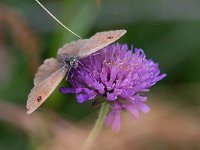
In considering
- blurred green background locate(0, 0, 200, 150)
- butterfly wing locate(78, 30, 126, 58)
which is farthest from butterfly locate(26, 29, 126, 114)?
blurred green background locate(0, 0, 200, 150)

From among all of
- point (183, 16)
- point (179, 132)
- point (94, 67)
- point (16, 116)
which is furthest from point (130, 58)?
point (183, 16)

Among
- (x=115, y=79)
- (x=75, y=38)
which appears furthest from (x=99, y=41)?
(x=75, y=38)

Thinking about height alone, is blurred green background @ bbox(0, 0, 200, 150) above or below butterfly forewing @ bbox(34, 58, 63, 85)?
above

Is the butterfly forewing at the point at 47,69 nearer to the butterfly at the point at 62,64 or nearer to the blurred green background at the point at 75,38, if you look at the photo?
the butterfly at the point at 62,64

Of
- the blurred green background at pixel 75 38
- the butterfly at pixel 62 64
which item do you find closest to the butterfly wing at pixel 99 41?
the butterfly at pixel 62 64


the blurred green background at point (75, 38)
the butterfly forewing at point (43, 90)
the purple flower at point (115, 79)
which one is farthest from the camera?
the blurred green background at point (75, 38)

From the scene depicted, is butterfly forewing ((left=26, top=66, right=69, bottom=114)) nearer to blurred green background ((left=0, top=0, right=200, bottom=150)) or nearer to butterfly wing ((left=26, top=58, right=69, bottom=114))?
butterfly wing ((left=26, top=58, right=69, bottom=114))

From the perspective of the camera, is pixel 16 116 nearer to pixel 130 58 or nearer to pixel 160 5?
pixel 130 58
